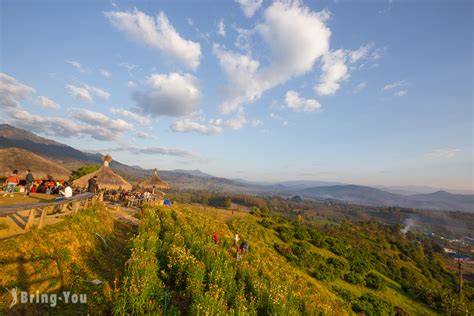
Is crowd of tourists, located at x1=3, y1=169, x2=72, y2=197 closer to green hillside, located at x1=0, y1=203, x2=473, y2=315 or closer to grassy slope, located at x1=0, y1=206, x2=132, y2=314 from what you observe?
grassy slope, located at x1=0, y1=206, x2=132, y2=314

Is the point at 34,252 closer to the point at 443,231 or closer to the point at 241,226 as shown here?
the point at 241,226

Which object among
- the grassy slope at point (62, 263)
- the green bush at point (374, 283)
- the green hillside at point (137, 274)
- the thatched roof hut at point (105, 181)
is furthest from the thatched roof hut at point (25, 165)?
the green bush at point (374, 283)

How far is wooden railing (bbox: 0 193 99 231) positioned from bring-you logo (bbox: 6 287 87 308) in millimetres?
2264

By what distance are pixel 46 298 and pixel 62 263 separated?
149 centimetres

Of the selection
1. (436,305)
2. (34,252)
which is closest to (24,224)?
(34,252)

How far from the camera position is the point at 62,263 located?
8.02 meters

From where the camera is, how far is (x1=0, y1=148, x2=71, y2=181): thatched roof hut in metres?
18.6

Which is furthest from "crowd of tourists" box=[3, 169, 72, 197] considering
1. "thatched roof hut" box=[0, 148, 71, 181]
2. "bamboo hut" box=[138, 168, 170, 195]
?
"bamboo hut" box=[138, 168, 170, 195]

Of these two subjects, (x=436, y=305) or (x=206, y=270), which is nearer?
(x=206, y=270)

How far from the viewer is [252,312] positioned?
23.1ft

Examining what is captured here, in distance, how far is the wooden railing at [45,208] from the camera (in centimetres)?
717

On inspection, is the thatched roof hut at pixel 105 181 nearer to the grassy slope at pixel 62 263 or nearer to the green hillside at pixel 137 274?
the green hillside at pixel 137 274

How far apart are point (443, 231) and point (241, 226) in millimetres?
198725

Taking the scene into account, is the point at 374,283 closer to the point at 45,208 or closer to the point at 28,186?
the point at 45,208
